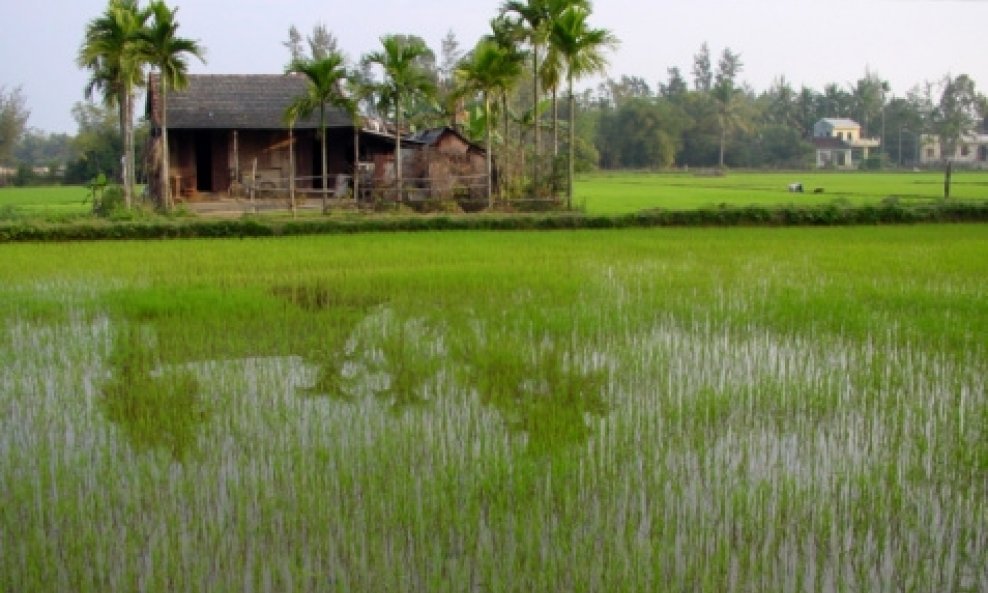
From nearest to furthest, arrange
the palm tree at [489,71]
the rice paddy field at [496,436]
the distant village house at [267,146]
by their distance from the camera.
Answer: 1. the rice paddy field at [496,436]
2. the palm tree at [489,71]
3. the distant village house at [267,146]

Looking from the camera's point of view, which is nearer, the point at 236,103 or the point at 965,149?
the point at 236,103

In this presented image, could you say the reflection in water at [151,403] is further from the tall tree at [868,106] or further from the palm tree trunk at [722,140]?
the tall tree at [868,106]

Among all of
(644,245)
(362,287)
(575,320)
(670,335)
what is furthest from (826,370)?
(644,245)

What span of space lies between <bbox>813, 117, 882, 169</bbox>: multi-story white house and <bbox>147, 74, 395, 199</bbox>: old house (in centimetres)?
4451

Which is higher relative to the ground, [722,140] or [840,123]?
[840,123]

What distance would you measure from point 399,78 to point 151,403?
1635cm

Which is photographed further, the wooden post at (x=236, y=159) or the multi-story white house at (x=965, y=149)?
the multi-story white house at (x=965, y=149)

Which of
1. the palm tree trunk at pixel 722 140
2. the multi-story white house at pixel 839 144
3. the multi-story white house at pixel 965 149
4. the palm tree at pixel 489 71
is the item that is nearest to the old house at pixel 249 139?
the palm tree at pixel 489 71

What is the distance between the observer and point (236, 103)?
2367cm

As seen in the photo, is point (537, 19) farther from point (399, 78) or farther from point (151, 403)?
point (151, 403)

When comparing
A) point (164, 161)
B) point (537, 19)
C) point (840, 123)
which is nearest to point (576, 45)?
point (537, 19)

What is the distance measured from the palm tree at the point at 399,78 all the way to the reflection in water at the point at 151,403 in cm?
1438

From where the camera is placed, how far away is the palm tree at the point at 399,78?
21109 millimetres

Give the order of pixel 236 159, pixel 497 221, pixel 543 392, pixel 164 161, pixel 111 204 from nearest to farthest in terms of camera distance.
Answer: pixel 543 392, pixel 497 221, pixel 111 204, pixel 164 161, pixel 236 159
